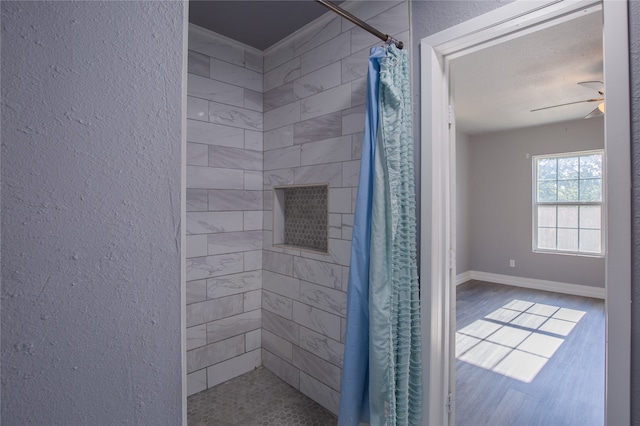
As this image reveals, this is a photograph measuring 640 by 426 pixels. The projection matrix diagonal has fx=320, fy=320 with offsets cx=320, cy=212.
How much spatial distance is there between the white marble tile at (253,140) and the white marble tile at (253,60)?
498 millimetres

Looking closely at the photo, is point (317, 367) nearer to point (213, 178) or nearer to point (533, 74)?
point (213, 178)

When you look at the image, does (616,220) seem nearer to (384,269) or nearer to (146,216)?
(384,269)

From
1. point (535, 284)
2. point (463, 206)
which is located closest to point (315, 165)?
point (463, 206)

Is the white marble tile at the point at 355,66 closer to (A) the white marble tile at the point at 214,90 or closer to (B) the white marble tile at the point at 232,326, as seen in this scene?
(A) the white marble tile at the point at 214,90

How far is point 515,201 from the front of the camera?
5.20 metres

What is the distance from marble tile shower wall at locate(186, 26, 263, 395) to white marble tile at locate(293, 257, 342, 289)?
46 centimetres

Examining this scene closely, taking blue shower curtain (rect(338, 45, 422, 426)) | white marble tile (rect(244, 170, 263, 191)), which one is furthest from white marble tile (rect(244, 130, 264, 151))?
blue shower curtain (rect(338, 45, 422, 426))

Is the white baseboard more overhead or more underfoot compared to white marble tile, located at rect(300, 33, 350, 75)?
more underfoot

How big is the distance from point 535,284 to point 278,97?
4.96 m

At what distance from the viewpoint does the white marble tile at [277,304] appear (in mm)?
2273

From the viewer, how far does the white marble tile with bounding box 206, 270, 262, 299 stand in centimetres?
224

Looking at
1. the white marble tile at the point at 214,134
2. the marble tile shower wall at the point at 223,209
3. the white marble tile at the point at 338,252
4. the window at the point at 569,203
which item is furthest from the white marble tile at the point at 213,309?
the window at the point at 569,203

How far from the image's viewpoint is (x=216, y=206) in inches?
89.0

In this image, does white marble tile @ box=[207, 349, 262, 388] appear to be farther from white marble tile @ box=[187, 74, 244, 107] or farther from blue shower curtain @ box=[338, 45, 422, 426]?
white marble tile @ box=[187, 74, 244, 107]
